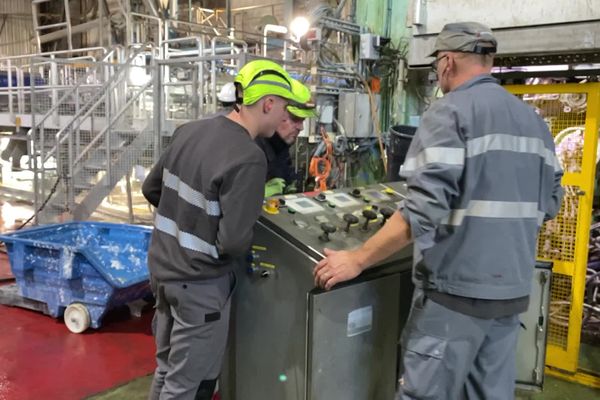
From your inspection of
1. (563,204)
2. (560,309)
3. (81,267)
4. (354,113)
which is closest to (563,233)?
(563,204)

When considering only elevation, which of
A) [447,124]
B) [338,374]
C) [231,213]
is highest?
[447,124]

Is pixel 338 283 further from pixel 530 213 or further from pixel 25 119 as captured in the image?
pixel 25 119

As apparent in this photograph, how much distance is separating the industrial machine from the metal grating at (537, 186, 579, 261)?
4.03ft

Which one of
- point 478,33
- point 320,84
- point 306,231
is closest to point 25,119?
point 320,84

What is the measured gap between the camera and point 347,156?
5.24 m

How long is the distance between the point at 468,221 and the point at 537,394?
1.81m

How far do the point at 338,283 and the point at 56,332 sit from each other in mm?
2478

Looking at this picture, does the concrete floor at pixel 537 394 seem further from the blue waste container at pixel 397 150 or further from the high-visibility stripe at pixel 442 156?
the high-visibility stripe at pixel 442 156

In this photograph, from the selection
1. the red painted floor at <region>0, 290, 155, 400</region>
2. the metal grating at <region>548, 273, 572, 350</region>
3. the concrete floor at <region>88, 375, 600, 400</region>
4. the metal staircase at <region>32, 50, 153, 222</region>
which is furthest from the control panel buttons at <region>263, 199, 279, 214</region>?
the metal staircase at <region>32, 50, 153, 222</region>

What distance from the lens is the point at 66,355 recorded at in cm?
327

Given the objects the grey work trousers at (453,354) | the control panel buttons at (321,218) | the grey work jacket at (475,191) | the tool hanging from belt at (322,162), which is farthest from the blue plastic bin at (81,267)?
the grey work jacket at (475,191)

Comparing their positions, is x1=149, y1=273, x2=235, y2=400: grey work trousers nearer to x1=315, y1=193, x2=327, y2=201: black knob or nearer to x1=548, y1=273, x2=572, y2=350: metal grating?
x1=315, y1=193, x2=327, y2=201: black knob

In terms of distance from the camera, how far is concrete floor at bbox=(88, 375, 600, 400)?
2816 millimetres

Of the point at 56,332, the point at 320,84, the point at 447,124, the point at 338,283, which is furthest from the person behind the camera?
the point at 320,84
